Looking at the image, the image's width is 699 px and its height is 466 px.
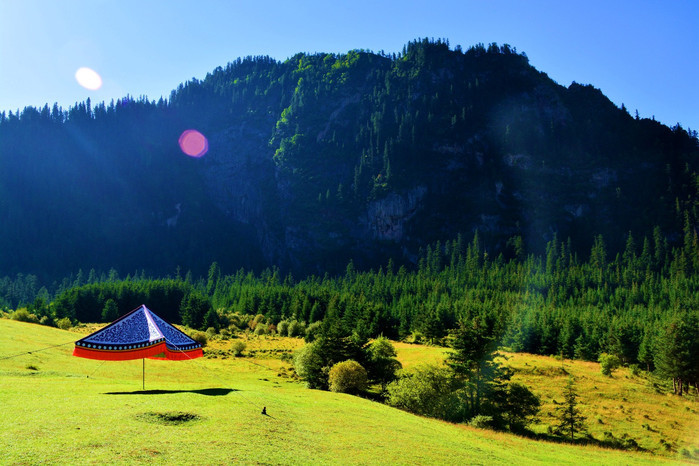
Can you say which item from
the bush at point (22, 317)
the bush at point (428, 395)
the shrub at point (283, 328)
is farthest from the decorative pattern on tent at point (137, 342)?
the shrub at point (283, 328)

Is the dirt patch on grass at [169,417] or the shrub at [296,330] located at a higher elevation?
the dirt patch on grass at [169,417]

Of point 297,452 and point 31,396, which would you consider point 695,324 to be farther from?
point 31,396

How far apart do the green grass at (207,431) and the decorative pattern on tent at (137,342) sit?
2.61 m

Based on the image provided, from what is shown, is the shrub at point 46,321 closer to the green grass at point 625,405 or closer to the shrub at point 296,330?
the shrub at point 296,330

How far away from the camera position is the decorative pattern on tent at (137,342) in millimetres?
33656

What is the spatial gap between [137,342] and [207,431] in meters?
15.3

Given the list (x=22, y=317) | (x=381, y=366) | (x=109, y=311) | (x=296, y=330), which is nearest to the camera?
(x=381, y=366)

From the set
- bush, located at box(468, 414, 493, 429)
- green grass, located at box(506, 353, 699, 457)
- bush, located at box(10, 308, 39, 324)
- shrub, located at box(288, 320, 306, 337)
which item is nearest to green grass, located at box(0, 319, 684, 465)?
bush, located at box(468, 414, 493, 429)

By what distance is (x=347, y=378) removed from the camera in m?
54.1

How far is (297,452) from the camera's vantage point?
860 inches

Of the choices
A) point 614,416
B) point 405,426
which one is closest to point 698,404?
point 614,416

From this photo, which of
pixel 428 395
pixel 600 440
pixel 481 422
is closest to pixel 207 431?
pixel 428 395

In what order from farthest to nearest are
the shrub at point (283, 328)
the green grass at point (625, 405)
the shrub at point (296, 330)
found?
1. the shrub at point (283, 328)
2. the shrub at point (296, 330)
3. the green grass at point (625, 405)

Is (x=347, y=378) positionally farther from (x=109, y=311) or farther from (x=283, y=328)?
(x=109, y=311)
